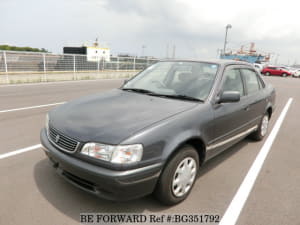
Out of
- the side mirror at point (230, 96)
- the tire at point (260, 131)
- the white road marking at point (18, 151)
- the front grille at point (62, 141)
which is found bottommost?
the white road marking at point (18, 151)

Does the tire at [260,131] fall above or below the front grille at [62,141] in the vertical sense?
below

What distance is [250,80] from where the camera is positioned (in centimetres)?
390

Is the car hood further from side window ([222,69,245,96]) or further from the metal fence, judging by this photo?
the metal fence

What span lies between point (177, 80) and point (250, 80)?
1554 mm

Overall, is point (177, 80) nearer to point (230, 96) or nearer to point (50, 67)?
point (230, 96)

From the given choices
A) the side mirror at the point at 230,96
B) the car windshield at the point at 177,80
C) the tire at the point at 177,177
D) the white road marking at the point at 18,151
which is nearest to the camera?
the tire at the point at 177,177

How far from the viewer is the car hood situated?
2.09 metres

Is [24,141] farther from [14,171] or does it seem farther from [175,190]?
[175,190]

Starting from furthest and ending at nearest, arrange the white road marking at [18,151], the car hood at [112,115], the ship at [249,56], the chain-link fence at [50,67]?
1. the ship at [249,56]
2. the chain-link fence at [50,67]
3. the white road marking at [18,151]
4. the car hood at [112,115]

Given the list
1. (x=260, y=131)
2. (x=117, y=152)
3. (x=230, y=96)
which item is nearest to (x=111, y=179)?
(x=117, y=152)

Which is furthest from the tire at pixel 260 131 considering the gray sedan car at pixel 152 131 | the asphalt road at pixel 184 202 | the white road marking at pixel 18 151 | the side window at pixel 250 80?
the white road marking at pixel 18 151

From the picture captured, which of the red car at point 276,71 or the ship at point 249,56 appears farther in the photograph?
the ship at point 249,56

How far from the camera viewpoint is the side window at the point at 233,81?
313cm

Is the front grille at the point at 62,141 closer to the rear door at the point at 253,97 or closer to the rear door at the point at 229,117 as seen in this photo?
the rear door at the point at 229,117
